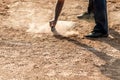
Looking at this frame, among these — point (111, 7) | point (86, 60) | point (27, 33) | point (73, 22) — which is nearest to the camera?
point (86, 60)

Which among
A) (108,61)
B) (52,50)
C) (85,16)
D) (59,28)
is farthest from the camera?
(85,16)

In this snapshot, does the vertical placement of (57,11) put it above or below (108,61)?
above

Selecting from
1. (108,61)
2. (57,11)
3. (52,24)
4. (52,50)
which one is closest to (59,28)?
(52,24)

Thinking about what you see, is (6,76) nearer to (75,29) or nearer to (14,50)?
(14,50)

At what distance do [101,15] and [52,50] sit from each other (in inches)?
39.7

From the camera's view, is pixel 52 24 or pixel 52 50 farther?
pixel 52 24

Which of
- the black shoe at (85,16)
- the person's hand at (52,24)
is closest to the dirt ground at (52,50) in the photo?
the black shoe at (85,16)

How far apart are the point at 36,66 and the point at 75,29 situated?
4.61 ft

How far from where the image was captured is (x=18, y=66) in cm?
466

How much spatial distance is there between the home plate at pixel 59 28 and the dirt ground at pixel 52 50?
9 centimetres

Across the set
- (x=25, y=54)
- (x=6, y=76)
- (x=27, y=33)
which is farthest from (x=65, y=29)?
(x=6, y=76)

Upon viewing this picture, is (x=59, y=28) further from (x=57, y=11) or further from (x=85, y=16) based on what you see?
(x=85, y=16)

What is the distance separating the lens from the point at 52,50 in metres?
5.09

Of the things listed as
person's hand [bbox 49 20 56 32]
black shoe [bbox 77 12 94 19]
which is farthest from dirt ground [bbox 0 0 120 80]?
person's hand [bbox 49 20 56 32]
